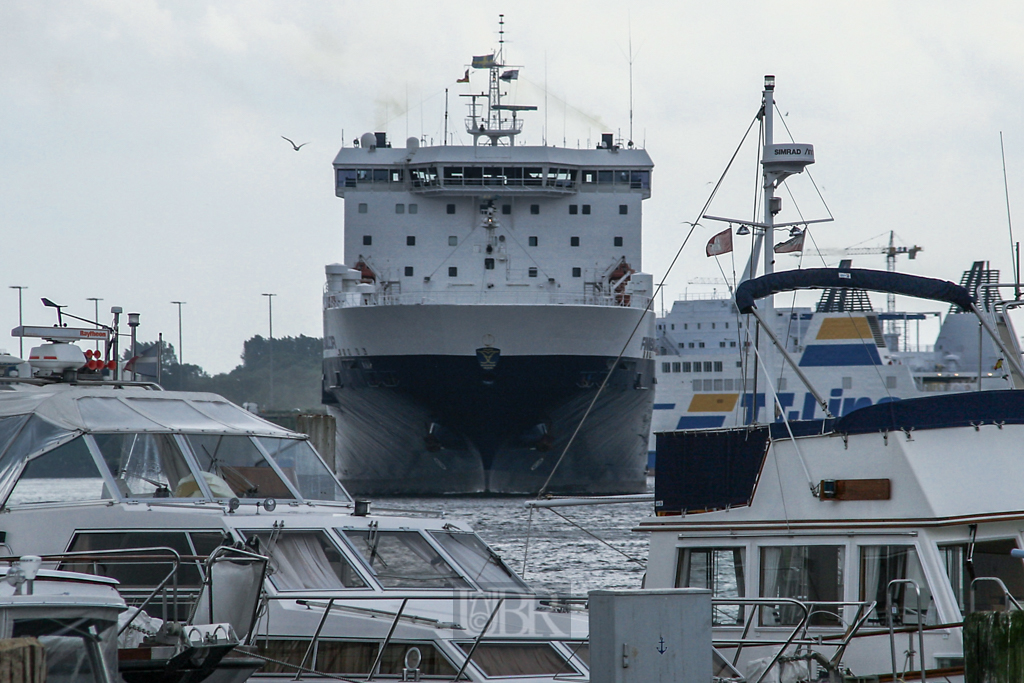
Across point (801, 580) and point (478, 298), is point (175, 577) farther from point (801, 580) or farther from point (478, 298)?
point (478, 298)

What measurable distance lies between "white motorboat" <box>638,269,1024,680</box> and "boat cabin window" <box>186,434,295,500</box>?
342 centimetres

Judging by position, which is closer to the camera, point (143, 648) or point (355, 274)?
point (143, 648)

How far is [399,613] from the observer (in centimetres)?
880

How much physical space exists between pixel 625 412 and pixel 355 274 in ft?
32.1

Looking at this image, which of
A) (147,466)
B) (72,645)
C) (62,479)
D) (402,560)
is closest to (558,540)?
(402,560)

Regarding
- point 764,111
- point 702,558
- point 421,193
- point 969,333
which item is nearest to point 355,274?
point 421,193

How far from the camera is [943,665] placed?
9070 millimetres

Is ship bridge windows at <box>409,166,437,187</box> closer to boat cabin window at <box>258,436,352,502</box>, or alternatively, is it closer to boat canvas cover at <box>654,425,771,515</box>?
boat cabin window at <box>258,436,352,502</box>

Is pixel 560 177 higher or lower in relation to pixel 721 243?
higher

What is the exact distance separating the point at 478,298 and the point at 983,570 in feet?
102

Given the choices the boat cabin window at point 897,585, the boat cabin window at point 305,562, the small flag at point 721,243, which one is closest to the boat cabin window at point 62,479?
the boat cabin window at point 305,562

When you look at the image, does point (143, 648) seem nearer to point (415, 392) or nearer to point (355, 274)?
point (415, 392)

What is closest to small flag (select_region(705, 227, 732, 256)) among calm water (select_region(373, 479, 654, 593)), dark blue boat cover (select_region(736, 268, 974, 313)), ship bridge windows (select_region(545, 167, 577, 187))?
calm water (select_region(373, 479, 654, 593))

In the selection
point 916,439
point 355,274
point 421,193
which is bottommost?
point 916,439
